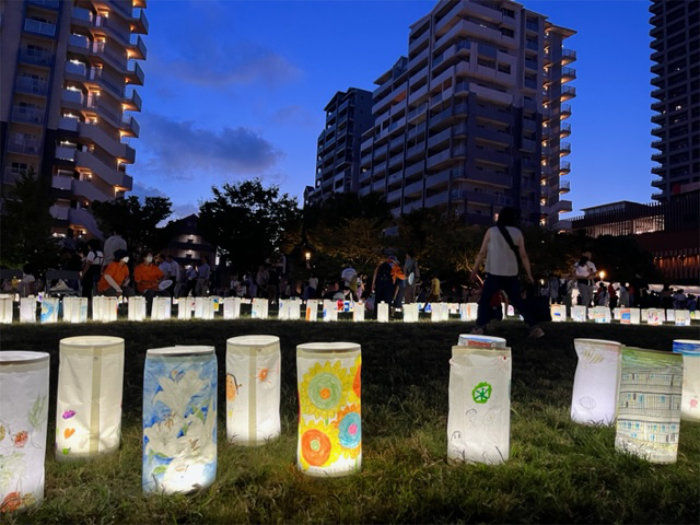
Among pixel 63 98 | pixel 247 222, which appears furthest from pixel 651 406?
pixel 63 98

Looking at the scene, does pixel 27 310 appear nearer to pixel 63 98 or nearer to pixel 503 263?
pixel 503 263

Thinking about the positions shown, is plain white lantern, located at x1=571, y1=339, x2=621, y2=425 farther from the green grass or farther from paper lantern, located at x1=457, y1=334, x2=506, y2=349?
paper lantern, located at x1=457, y1=334, x2=506, y2=349

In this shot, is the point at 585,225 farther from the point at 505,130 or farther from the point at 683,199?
the point at 505,130

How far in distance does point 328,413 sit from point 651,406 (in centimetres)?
169

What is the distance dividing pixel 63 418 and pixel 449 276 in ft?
107

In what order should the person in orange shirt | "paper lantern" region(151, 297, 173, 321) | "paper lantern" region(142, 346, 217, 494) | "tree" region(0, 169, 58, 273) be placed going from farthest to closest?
"tree" region(0, 169, 58, 273) < the person in orange shirt < "paper lantern" region(151, 297, 173, 321) < "paper lantern" region(142, 346, 217, 494)

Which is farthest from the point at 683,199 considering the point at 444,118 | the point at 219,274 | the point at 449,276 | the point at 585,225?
the point at 219,274

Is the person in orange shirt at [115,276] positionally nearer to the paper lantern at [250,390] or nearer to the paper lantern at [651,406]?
the paper lantern at [250,390]

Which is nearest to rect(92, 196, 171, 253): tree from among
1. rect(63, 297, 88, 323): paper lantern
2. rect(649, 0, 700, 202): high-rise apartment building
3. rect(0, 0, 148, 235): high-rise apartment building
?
rect(0, 0, 148, 235): high-rise apartment building

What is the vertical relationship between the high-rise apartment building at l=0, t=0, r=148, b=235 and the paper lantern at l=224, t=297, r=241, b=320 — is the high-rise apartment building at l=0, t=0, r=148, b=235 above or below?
above

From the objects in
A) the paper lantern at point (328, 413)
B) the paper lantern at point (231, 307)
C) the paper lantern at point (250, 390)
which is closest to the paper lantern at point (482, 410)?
the paper lantern at point (328, 413)

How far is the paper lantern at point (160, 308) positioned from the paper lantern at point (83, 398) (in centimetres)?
747

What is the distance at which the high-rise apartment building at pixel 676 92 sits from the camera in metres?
76.4

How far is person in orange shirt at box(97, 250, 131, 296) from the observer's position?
9648 millimetres
